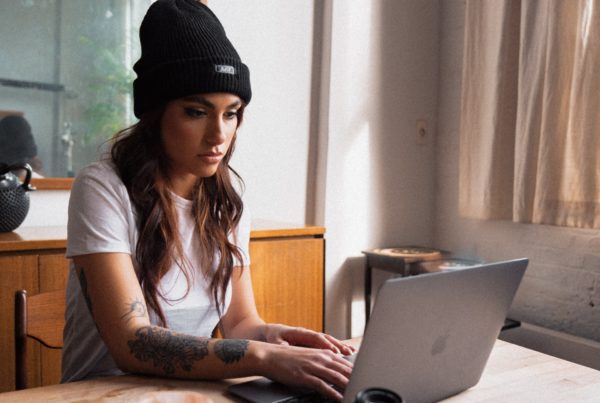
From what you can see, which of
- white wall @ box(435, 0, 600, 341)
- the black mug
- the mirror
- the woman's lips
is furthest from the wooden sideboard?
the black mug

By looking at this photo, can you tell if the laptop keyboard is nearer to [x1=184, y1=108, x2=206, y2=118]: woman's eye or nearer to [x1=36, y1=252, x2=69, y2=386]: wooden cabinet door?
[x1=184, y1=108, x2=206, y2=118]: woman's eye

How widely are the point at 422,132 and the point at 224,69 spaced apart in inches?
82.2

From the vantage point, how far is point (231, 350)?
98cm

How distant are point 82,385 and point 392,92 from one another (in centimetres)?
246

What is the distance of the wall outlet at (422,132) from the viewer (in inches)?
126

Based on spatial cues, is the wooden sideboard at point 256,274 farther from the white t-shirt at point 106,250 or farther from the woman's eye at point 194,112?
the woman's eye at point 194,112

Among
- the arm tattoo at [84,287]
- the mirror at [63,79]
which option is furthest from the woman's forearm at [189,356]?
the mirror at [63,79]

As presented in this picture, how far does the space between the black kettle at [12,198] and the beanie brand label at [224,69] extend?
39.7 inches

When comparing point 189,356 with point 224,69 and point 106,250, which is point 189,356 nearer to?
point 106,250

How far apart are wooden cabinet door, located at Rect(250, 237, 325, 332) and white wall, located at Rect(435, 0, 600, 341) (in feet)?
3.37

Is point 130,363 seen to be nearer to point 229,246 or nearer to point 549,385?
point 229,246

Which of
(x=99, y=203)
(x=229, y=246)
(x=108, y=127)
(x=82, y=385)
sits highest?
(x=108, y=127)

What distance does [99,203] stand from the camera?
1.19 metres

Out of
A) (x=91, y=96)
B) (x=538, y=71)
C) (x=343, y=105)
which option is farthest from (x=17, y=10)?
Result: (x=538, y=71)
